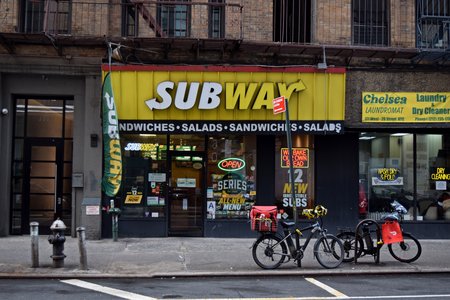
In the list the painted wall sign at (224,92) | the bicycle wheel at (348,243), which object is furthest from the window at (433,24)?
the bicycle wheel at (348,243)

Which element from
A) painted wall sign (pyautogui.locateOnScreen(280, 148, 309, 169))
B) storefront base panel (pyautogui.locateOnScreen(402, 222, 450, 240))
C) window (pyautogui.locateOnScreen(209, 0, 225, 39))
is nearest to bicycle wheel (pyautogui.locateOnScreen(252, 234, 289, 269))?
painted wall sign (pyautogui.locateOnScreen(280, 148, 309, 169))

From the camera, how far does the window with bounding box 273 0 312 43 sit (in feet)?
47.1

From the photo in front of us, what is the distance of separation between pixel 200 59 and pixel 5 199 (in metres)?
6.20

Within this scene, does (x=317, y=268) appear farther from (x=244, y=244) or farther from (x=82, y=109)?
(x=82, y=109)

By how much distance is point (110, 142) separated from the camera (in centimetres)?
1271

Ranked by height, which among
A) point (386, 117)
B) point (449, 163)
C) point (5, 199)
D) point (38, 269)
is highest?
point (386, 117)

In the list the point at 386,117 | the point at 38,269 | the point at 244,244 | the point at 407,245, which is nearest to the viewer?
the point at 38,269

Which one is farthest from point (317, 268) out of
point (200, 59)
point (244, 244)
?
point (200, 59)

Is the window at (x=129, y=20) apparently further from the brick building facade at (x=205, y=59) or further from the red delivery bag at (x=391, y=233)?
the red delivery bag at (x=391, y=233)

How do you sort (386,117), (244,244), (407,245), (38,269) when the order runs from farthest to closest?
1. (386,117)
2. (244,244)
3. (407,245)
4. (38,269)

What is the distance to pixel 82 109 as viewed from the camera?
552 inches

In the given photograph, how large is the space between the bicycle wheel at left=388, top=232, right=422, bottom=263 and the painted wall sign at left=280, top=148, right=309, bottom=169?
3874mm

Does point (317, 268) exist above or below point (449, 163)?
below

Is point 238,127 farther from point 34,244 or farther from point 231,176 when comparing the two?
point 34,244
